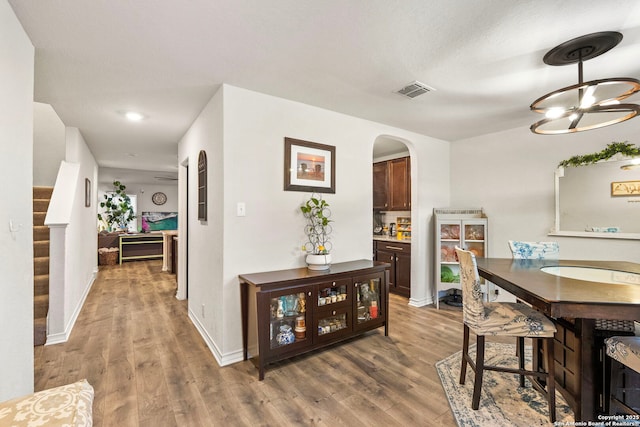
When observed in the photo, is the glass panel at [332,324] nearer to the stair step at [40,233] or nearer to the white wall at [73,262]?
the white wall at [73,262]

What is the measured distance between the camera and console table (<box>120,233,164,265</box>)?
24.8ft

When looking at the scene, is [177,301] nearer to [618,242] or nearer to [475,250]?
[475,250]

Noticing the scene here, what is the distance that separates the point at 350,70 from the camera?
230 centimetres

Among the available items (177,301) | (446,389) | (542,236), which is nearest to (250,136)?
(446,389)

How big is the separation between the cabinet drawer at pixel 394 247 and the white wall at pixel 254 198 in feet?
3.58

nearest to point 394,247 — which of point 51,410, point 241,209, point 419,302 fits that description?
point 419,302

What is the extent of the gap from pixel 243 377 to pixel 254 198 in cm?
148

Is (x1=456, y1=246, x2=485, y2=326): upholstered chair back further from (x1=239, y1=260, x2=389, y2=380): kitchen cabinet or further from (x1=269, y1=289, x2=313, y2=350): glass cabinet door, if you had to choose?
(x1=269, y1=289, x2=313, y2=350): glass cabinet door

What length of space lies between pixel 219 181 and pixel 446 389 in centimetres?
245

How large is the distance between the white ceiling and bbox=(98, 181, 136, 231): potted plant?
18.8ft

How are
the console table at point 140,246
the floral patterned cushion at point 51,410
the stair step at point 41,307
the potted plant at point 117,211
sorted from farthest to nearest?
the potted plant at point 117,211 → the console table at point 140,246 → the stair step at point 41,307 → the floral patterned cushion at point 51,410

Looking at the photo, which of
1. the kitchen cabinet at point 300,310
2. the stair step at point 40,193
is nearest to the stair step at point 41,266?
the stair step at point 40,193

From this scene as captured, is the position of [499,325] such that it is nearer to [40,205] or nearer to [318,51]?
[318,51]

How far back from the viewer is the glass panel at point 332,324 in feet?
8.70
